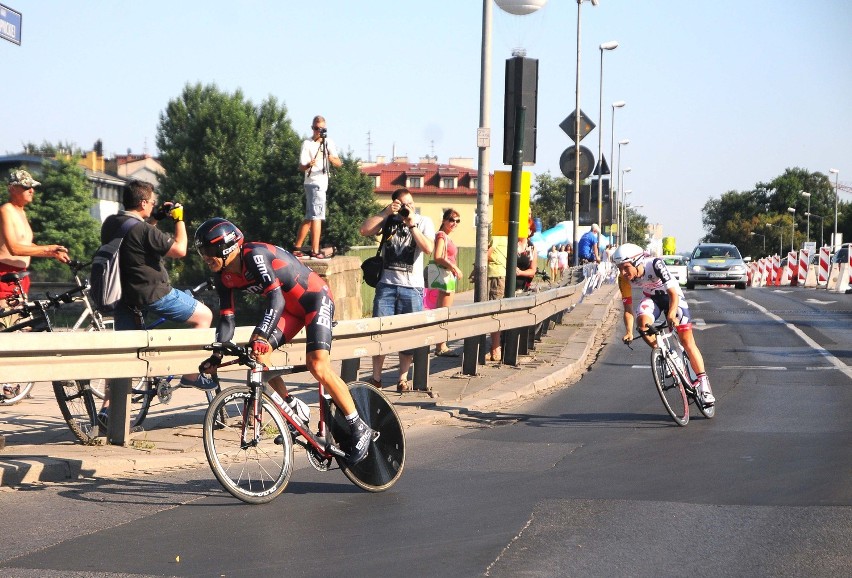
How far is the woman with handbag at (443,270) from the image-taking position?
13.5 meters

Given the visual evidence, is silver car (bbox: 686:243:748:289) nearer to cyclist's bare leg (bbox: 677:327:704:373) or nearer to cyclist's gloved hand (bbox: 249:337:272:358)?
cyclist's bare leg (bbox: 677:327:704:373)

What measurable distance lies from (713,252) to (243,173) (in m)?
48.0

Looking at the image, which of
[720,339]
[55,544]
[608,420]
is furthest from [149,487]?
[720,339]

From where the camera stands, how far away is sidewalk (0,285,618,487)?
26.1 ft

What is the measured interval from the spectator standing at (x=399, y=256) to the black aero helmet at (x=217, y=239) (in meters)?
4.43

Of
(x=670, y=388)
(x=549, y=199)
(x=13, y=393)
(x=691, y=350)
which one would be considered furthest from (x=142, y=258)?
(x=549, y=199)

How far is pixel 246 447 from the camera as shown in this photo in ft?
23.0

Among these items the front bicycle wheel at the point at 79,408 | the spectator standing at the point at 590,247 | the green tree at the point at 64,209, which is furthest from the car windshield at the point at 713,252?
the green tree at the point at 64,209

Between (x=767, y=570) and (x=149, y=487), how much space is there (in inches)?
152

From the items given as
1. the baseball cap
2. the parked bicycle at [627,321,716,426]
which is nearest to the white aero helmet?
the parked bicycle at [627,321,716,426]

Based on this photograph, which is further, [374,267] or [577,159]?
[577,159]

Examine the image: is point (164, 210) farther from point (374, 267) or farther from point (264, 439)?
point (374, 267)

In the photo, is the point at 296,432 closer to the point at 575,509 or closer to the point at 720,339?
the point at 575,509

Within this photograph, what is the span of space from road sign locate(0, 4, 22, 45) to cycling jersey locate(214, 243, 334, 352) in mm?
2784
